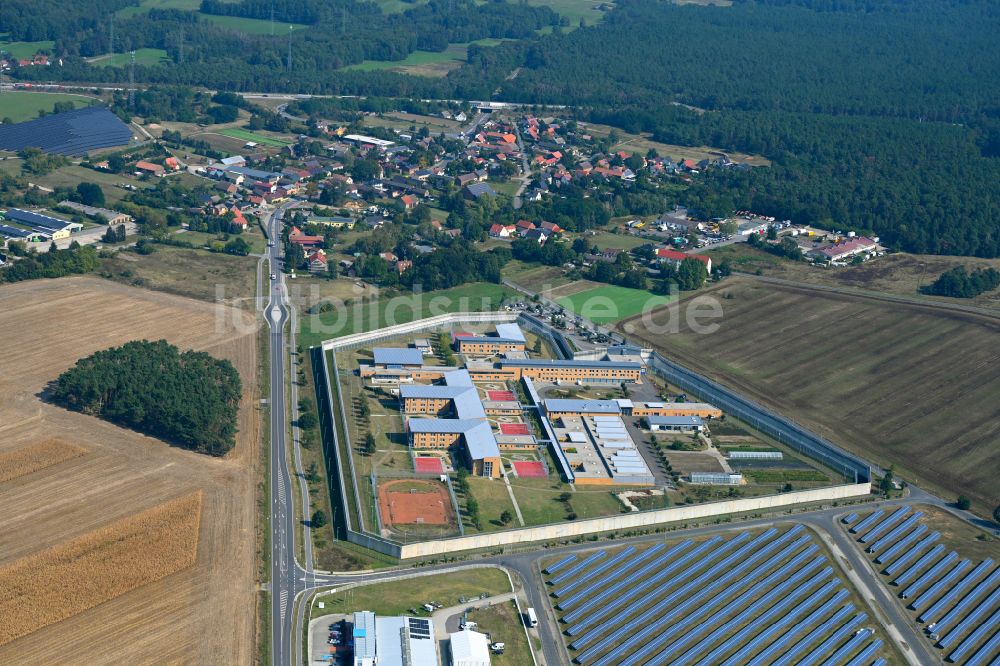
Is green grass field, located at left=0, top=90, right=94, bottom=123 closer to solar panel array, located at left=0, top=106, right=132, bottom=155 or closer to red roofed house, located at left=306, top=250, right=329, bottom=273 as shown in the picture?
solar panel array, located at left=0, top=106, right=132, bottom=155

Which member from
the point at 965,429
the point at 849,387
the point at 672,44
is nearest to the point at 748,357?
the point at 849,387

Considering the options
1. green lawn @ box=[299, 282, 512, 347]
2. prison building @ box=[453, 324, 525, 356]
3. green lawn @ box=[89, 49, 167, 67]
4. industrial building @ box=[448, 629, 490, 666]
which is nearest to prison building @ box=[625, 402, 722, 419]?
prison building @ box=[453, 324, 525, 356]

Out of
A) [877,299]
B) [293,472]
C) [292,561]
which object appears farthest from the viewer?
[877,299]

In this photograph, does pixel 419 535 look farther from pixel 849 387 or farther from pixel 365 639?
pixel 849 387

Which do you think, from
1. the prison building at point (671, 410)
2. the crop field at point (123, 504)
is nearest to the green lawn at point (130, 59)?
the crop field at point (123, 504)

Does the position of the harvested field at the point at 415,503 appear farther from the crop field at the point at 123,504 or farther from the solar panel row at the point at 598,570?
the solar panel row at the point at 598,570

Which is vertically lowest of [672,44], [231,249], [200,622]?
[200,622]

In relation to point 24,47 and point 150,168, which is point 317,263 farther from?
point 24,47
